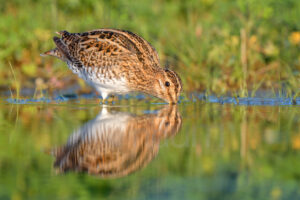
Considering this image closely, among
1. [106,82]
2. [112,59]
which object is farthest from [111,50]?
[106,82]

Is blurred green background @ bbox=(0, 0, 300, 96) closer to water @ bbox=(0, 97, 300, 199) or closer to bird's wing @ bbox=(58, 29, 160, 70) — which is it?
bird's wing @ bbox=(58, 29, 160, 70)

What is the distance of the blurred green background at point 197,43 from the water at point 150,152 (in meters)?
2.16

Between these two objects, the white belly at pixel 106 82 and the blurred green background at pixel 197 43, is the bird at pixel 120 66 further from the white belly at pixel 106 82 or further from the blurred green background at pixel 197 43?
the blurred green background at pixel 197 43

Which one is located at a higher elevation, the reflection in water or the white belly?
the white belly

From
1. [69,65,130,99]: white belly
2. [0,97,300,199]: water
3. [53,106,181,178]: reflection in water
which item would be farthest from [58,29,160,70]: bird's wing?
[53,106,181,178]: reflection in water

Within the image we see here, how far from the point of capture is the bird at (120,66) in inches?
316

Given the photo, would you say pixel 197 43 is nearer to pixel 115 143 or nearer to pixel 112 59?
pixel 112 59

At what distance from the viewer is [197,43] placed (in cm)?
1027

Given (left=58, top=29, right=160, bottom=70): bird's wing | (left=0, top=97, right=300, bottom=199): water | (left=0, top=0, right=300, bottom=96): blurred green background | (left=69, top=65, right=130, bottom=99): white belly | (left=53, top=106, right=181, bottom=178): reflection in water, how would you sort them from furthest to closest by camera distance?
(left=0, top=0, right=300, bottom=96): blurred green background → (left=58, top=29, right=160, bottom=70): bird's wing → (left=69, top=65, right=130, bottom=99): white belly → (left=53, top=106, right=181, bottom=178): reflection in water → (left=0, top=97, right=300, bottom=199): water

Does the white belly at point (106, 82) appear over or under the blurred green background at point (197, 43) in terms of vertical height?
under

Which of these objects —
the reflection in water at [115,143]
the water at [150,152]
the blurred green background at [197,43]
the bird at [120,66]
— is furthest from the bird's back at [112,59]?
the reflection in water at [115,143]

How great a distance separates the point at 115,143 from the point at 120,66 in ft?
10.6

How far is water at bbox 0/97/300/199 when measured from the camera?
366 cm

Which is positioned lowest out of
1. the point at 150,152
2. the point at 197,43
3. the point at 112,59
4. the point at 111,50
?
the point at 150,152
